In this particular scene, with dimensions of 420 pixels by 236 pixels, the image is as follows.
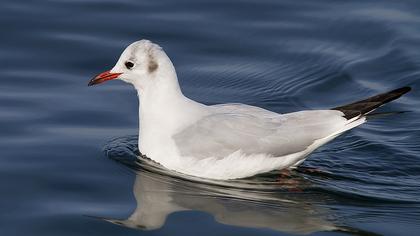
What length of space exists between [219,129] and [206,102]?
2.10 meters

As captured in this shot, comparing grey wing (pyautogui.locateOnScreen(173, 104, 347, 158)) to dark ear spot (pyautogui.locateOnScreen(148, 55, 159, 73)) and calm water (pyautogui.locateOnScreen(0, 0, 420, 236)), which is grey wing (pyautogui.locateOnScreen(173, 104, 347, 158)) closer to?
calm water (pyautogui.locateOnScreen(0, 0, 420, 236))

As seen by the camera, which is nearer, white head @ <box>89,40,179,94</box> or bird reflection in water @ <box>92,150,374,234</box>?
bird reflection in water @ <box>92,150,374,234</box>

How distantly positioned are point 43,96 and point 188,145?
2.41 m

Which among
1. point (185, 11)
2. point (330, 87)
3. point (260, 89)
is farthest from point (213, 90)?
point (185, 11)

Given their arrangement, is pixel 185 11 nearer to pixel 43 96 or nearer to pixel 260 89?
pixel 260 89

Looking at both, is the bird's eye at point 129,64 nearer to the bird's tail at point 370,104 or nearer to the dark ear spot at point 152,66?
the dark ear spot at point 152,66

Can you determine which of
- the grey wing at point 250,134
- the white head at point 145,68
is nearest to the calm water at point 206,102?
the grey wing at point 250,134

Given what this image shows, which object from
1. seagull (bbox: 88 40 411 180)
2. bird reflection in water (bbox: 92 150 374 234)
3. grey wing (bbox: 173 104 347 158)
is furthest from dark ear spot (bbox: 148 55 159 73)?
bird reflection in water (bbox: 92 150 374 234)

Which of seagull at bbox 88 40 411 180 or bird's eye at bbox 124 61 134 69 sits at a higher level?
bird's eye at bbox 124 61 134 69

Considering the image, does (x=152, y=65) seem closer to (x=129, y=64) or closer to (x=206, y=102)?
(x=129, y=64)

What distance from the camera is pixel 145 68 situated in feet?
31.3

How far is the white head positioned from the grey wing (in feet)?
1.72

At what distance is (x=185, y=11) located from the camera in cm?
1374

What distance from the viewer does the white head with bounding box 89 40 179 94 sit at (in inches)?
373
